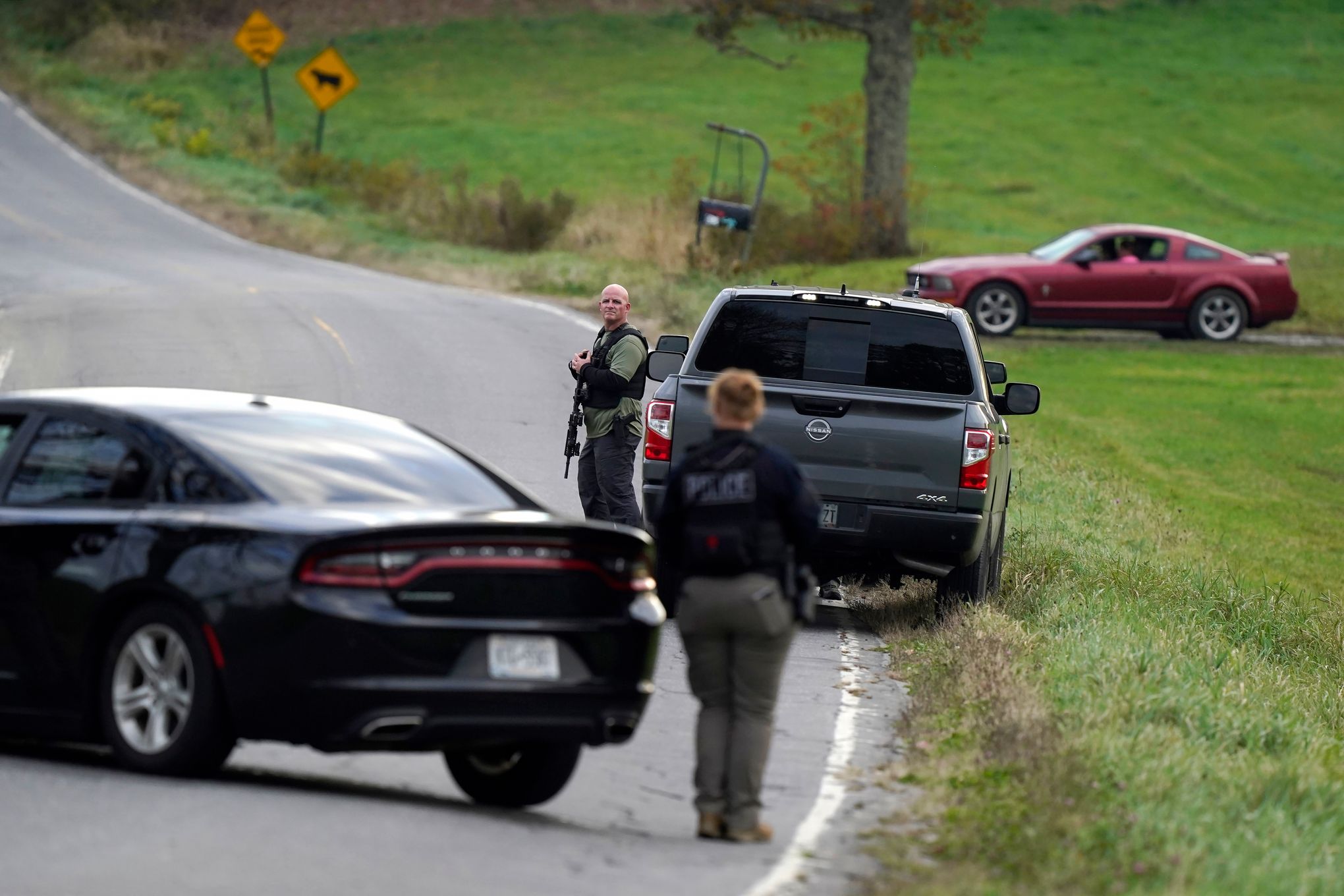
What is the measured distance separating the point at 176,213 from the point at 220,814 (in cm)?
3467

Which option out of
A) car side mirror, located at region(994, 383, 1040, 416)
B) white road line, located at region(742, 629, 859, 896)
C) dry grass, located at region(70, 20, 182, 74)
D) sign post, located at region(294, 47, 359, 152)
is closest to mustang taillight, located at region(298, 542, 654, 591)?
white road line, located at region(742, 629, 859, 896)

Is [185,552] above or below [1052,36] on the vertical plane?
below

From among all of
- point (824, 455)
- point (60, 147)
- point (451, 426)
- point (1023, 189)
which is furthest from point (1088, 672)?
point (1023, 189)

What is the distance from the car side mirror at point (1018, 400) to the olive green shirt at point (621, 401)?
2192mm

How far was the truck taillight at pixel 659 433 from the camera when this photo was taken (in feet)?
38.3

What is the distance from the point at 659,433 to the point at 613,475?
1.37m

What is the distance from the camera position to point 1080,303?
30.8 meters

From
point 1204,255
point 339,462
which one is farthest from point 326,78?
point 339,462

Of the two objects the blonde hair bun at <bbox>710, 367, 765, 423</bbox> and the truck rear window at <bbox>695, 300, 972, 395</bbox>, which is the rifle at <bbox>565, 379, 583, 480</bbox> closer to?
the truck rear window at <bbox>695, 300, 972, 395</bbox>

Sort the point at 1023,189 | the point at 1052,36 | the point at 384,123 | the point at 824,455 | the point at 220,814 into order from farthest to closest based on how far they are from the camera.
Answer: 1. the point at 1052,36
2. the point at 384,123
3. the point at 1023,189
4. the point at 824,455
5. the point at 220,814

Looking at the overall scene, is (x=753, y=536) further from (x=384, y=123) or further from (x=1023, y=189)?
(x=384, y=123)

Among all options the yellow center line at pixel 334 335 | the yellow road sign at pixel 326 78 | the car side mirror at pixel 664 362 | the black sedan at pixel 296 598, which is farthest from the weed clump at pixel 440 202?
the black sedan at pixel 296 598

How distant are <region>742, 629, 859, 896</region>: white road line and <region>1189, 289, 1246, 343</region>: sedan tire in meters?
21.4

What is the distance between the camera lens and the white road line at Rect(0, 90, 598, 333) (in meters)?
30.2
